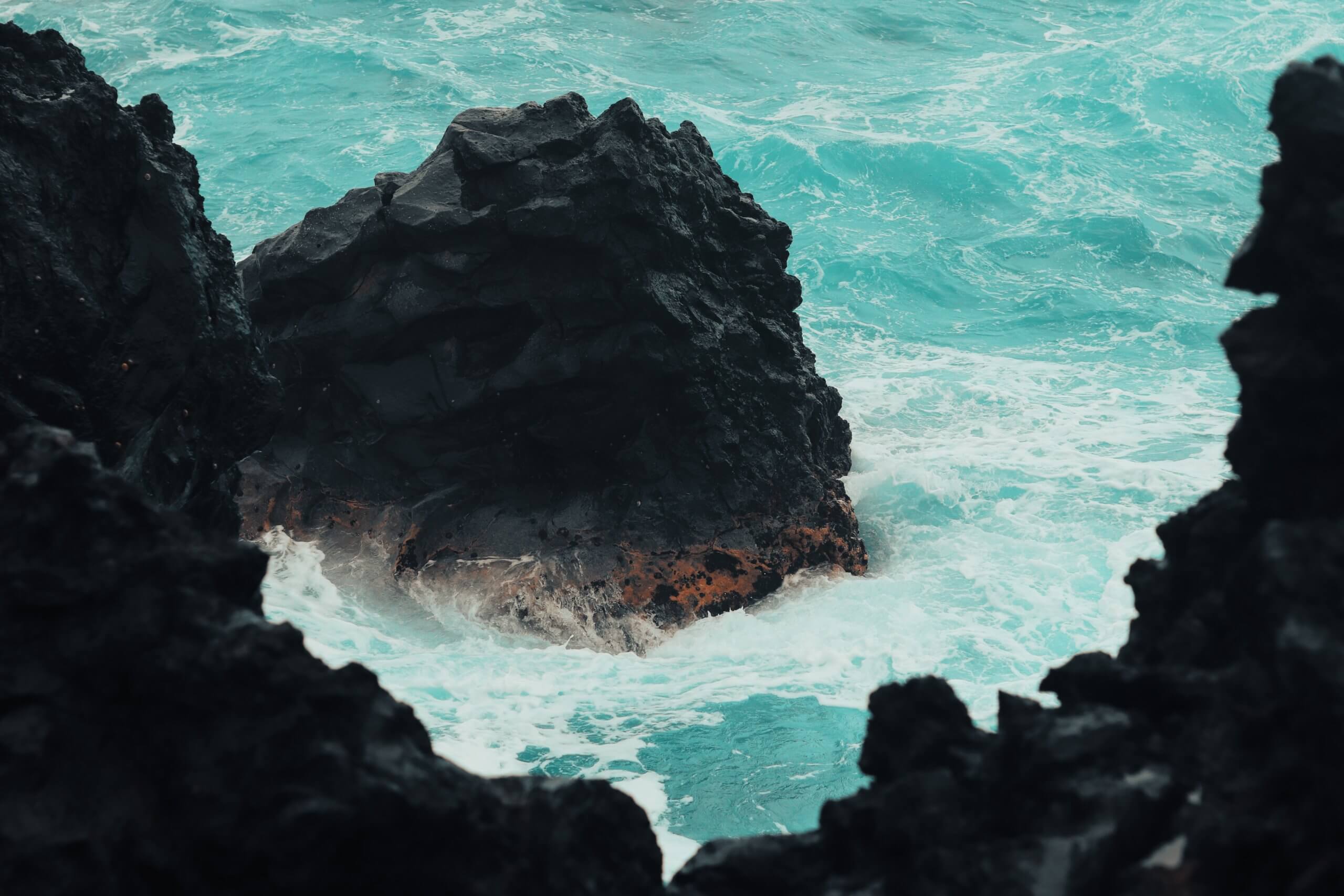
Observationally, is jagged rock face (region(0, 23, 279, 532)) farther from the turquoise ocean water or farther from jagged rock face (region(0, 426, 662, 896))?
jagged rock face (region(0, 426, 662, 896))

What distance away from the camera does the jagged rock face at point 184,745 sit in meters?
4.87

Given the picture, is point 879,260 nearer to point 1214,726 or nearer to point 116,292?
point 116,292

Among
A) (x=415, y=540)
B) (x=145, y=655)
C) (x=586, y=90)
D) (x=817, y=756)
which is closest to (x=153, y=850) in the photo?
(x=145, y=655)

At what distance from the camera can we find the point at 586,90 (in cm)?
3391

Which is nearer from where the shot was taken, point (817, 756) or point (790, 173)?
point (817, 756)

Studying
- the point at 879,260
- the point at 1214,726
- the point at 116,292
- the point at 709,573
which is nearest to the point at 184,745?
the point at 1214,726

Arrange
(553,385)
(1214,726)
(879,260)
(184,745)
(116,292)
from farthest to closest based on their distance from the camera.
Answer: (879,260) → (553,385) → (116,292) → (184,745) → (1214,726)

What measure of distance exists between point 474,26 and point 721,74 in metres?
7.99

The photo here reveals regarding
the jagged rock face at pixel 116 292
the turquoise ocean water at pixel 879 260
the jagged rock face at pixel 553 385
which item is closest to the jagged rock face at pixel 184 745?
the jagged rock face at pixel 116 292

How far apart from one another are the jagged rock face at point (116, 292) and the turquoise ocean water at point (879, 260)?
2.85 meters

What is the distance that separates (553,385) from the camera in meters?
13.4

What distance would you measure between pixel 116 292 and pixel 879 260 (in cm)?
1869

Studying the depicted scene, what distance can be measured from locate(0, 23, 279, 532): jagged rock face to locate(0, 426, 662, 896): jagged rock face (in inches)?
156

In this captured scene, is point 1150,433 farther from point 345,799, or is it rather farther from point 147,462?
point 345,799
